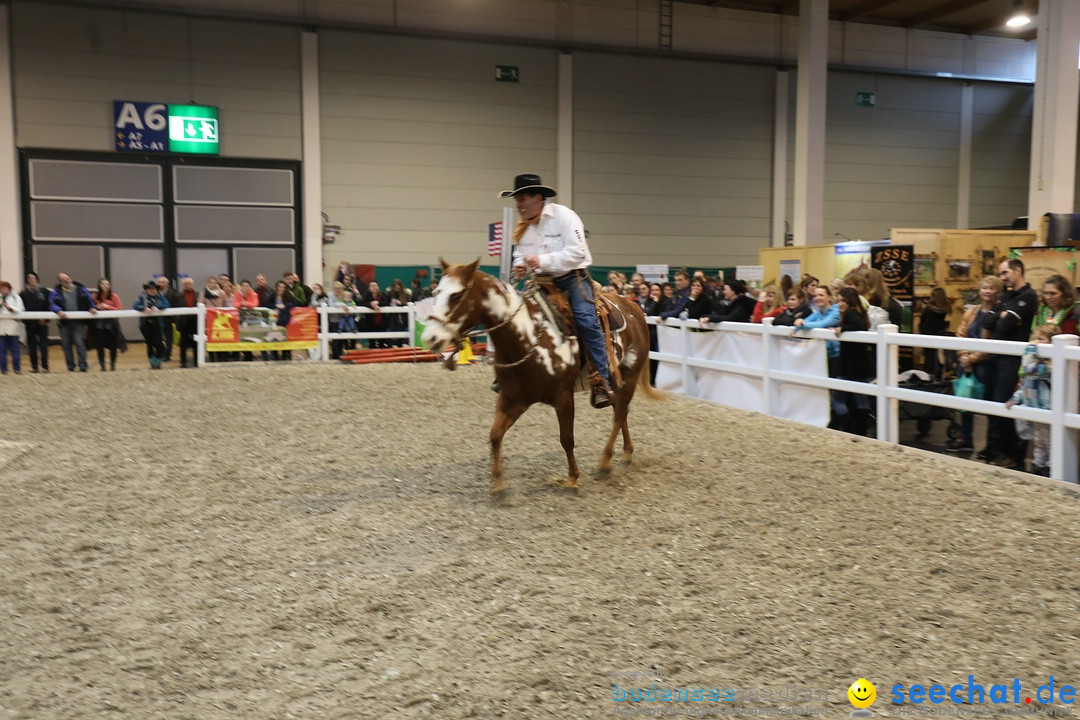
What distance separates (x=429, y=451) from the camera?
319 inches

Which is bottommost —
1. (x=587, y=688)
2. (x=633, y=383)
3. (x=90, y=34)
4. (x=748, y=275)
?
(x=587, y=688)

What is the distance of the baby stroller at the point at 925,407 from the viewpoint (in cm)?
852

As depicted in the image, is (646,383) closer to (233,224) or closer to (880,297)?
(880,297)

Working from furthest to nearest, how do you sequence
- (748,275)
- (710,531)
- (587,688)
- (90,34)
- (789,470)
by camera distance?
(90,34) < (748,275) < (789,470) < (710,531) < (587,688)

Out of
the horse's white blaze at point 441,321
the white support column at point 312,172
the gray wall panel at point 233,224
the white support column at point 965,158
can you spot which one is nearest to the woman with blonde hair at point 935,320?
the horse's white blaze at point 441,321

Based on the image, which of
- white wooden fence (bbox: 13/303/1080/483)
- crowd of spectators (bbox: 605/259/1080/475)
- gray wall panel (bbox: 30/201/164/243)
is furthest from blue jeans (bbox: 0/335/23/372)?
crowd of spectators (bbox: 605/259/1080/475)

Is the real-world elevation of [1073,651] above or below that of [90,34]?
below

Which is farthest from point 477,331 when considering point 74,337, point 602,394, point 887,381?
point 74,337

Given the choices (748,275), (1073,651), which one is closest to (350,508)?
(1073,651)

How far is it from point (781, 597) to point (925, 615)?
0.67 m

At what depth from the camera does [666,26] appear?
26.1 m

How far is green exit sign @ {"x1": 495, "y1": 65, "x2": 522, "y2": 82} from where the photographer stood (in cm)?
2491

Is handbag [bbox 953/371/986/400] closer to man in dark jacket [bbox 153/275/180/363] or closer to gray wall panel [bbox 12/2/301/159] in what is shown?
man in dark jacket [bbox 153/275/180/363]

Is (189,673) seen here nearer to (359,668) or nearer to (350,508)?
(359,668)
